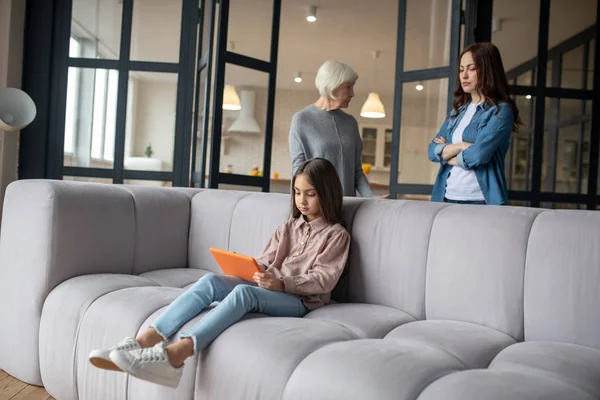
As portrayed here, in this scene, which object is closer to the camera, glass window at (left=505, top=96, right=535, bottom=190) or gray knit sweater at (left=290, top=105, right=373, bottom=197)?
gray knit sweater at (left=290, top=105, right=373, bottom=197)

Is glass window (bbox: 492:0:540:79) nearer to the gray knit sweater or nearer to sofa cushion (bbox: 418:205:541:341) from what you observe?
the gray knit sweater

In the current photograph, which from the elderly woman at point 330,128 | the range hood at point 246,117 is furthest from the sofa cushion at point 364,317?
the range hood at point 246,117

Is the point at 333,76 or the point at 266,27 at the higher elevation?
the point at 266,27

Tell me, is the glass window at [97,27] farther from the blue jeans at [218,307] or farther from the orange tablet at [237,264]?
the blue jeans at [218,307]

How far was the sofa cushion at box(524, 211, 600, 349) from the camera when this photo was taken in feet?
5.89

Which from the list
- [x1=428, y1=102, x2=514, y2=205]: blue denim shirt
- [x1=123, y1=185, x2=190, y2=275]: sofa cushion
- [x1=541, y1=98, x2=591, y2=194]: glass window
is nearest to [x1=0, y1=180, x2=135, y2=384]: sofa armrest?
[x1=123, y1=185, x2=190, y2=275]: sofa cushion

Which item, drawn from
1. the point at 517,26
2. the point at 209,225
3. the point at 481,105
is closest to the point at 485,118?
the point at 481,105

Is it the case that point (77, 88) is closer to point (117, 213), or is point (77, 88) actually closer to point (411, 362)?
point (117, 213)

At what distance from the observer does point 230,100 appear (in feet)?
14.1

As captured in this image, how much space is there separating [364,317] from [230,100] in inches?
100

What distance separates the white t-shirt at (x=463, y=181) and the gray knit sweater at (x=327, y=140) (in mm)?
492

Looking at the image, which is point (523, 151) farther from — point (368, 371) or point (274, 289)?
point (368, 371)

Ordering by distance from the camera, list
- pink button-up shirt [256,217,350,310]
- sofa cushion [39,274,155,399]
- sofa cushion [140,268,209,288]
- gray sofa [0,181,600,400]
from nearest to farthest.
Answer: gray sofa [0,181,600,400], pink button-up shirt [256,217,350,310], sofa cushion [39,274,155,399], sofa cushion [140,268,209,288]

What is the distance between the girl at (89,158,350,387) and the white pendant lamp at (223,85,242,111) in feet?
6.40
